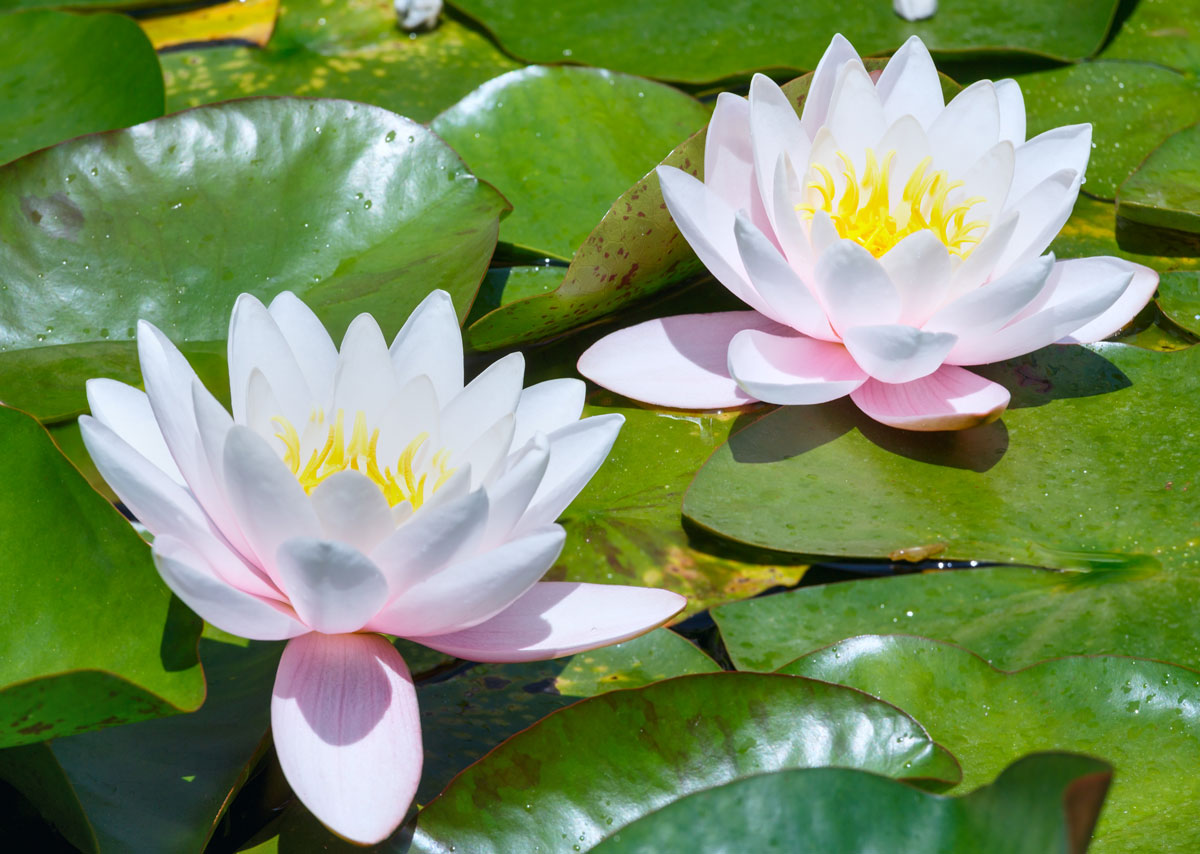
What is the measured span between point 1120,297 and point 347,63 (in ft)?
5.94

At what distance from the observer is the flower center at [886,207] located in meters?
1.53

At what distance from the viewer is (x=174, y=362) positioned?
3.59 ft

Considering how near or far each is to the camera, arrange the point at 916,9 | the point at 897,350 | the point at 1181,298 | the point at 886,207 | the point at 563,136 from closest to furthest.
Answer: the point at 897,350 → the point at 886,207 → the point at 1181,298 → the point at 563,136 → the point at 916,9

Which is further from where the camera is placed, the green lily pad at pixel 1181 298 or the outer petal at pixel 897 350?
→ the green lily pad at pixel 1181 298

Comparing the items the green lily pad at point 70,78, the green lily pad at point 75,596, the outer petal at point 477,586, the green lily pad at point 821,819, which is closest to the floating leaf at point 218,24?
the green lily pad at point 70,78

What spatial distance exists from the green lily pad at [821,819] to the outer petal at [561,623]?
0.78 ft

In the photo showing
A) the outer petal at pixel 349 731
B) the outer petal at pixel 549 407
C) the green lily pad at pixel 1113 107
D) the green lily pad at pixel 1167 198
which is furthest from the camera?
the green lily pad at pixel 1113 107

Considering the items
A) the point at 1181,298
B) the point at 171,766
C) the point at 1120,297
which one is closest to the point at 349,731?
the point at 171,766

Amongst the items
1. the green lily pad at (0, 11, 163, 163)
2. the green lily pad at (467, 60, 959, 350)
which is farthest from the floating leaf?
the green lily pad at (467, 60, 959, 350)

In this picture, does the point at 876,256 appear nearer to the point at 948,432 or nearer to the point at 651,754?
the point at 948,432

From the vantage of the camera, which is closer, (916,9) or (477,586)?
(477,586)

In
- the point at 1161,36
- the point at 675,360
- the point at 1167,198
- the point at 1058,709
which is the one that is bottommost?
the point at 1058,709

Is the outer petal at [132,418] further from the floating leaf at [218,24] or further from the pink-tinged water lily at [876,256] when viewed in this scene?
the floating leaf at [218,24]

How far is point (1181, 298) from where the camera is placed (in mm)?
1694
